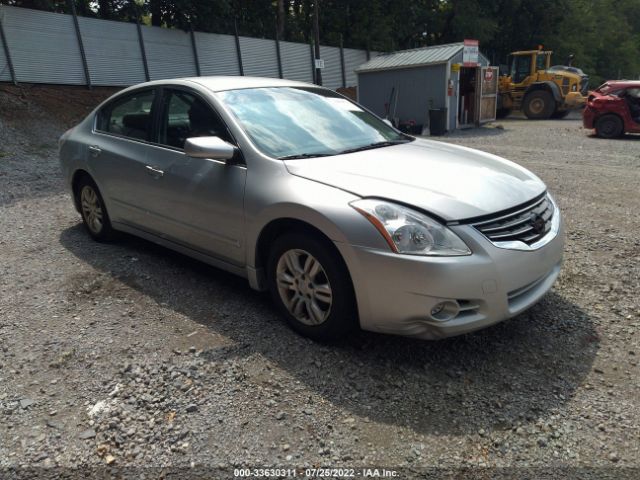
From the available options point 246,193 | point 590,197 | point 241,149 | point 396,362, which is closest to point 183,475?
point 396,362

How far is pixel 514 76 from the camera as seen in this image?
22.4 m

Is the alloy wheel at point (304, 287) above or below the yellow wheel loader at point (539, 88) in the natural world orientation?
above

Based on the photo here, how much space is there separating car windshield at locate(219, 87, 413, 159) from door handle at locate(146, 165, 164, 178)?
786 millimetres

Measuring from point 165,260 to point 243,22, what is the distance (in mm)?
22508

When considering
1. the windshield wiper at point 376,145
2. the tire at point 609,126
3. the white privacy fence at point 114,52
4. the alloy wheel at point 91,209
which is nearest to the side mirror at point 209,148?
the windshield wiper at point 376,145

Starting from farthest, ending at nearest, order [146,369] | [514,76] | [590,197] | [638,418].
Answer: [514,76], [590,197], [146,369], [638,418]

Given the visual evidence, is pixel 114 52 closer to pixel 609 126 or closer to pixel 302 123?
pixel 302 123

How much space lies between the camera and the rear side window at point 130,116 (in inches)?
169

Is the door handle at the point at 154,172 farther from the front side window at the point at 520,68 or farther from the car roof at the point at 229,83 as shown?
the front side window at the point at 520,68

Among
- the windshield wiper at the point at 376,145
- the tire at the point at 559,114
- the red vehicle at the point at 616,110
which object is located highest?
the windshield wiper at the point at 376,145

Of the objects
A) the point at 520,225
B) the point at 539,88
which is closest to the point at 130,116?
the point at 520,225

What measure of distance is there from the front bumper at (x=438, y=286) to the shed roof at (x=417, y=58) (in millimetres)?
A: 15756

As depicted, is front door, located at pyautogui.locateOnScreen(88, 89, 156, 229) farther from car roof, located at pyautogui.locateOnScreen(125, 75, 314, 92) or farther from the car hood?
the car hood

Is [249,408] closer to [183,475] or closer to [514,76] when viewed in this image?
[183,475]
